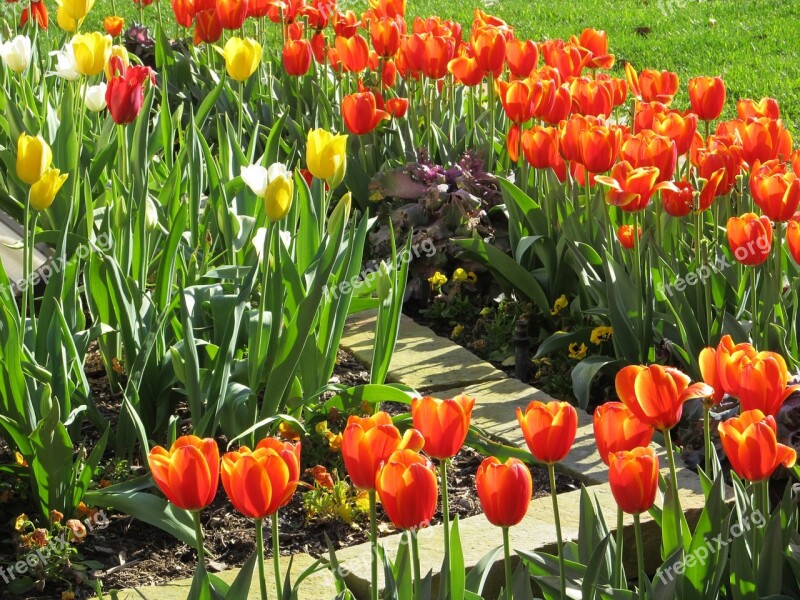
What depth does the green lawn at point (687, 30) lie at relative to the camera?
6.57 m

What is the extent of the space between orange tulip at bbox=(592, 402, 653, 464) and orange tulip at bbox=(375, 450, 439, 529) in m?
0.29

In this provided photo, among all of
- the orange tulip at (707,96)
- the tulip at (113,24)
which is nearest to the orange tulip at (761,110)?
the orange tulip at (707,96)

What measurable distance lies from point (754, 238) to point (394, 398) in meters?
0.87

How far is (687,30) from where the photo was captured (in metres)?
7.77

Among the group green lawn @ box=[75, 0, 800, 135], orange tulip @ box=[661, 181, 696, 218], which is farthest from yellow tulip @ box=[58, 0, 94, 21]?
green lawn @ box=[75, 0, 800, 135]

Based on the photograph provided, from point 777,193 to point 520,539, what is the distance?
0.93 meters

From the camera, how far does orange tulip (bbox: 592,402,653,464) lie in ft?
5.12

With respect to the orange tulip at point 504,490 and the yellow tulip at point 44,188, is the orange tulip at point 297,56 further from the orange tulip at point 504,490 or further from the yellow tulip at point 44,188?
the orange tulip at point 504,490

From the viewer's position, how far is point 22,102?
12.8 feet

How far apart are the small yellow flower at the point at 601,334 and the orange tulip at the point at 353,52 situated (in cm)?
149

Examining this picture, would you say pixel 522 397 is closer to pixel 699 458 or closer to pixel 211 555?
pixel 699 458

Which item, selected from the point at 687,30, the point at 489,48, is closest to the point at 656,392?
the point at 489,48

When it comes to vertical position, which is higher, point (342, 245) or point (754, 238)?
point (754, 238)

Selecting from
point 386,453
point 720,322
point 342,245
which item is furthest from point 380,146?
point 386,453
